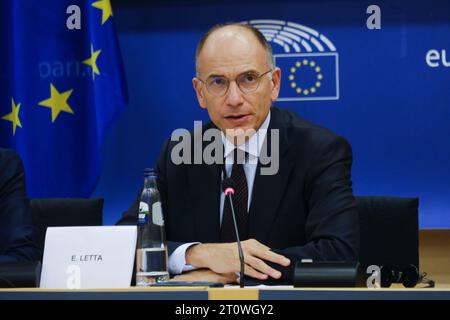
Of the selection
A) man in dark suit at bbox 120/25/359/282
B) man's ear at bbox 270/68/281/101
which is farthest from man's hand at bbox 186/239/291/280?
man's ear at bbox 270/68/281/101

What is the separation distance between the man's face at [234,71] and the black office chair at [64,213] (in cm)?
93

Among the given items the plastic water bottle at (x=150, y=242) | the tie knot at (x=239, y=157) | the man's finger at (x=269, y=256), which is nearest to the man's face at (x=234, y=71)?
the tie knot at (x=239, y=157)

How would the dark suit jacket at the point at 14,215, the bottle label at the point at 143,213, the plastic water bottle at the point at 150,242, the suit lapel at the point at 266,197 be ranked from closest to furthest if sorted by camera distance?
1. the plastic water bottle at the point at 150,242
2. the bottle label at the point at 143,213
3. the suit lapel at the point at 266,197
4. the dark suit jacket at the point at 14,215

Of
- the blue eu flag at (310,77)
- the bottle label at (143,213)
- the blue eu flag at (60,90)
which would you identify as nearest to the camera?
the bottle label at (143,213)

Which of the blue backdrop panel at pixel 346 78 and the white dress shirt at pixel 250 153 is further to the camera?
the blue backdrop panel at pixel 346 78

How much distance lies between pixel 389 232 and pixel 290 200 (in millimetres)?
567

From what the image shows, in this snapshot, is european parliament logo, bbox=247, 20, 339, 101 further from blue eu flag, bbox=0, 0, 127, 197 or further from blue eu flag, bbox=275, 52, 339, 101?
blue eu flag, bbox=0, 0, 127, 197

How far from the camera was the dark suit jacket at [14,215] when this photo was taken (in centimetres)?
326

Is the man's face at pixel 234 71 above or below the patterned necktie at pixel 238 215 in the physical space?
above

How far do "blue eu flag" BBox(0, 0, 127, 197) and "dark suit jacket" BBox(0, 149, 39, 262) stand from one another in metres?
1.23

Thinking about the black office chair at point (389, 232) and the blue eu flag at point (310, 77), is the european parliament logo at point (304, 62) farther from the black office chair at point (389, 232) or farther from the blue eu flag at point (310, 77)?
the black office chair at point (389, 232)

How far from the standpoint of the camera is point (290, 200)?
319 centimetres

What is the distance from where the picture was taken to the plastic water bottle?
2.62 m
